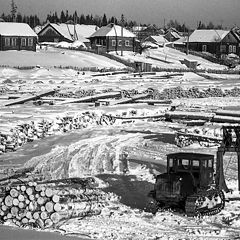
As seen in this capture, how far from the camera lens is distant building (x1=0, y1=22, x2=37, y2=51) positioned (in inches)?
2869

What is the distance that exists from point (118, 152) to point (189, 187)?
877 cm

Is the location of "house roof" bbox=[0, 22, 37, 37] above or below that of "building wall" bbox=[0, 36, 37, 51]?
above

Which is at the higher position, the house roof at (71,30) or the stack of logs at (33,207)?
the house roof at (71,30)

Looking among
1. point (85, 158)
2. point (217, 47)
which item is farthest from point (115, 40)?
point (85, 158)

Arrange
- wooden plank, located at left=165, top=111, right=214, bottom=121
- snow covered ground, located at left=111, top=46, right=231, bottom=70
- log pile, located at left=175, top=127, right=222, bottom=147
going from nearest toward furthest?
1. log pile, located at left=175, top=127, right=222, bottom=147
2. wooden plank, located at left=165, top=111, right=214, bottom=121
3. snow covered ground, located at left=111, top=46, right=231, bottom=70

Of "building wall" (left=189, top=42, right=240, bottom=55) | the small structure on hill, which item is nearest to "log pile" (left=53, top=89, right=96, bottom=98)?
"building wall" (left=189, top=42, right=240, bottom=55)

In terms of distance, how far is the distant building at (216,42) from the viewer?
93500mm

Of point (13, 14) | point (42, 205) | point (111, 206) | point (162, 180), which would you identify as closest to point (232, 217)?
point (162, 180)

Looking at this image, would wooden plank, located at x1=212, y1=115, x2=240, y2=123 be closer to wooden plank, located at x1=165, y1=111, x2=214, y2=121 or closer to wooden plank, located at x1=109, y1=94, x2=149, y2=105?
wooden plank, located at x1=165, y1=111, x2=214, y2=121

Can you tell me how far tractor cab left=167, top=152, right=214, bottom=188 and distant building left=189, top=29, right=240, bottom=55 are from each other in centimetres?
7859

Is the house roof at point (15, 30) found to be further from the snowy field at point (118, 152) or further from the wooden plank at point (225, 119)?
the wooden plank at point (225, 119)

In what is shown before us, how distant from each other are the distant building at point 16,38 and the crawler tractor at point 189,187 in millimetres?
59617

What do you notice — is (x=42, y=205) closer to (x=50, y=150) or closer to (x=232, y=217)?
(x=232, y=217)

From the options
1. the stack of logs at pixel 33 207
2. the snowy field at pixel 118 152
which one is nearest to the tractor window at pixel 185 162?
the snowy field at pixel 118 152
